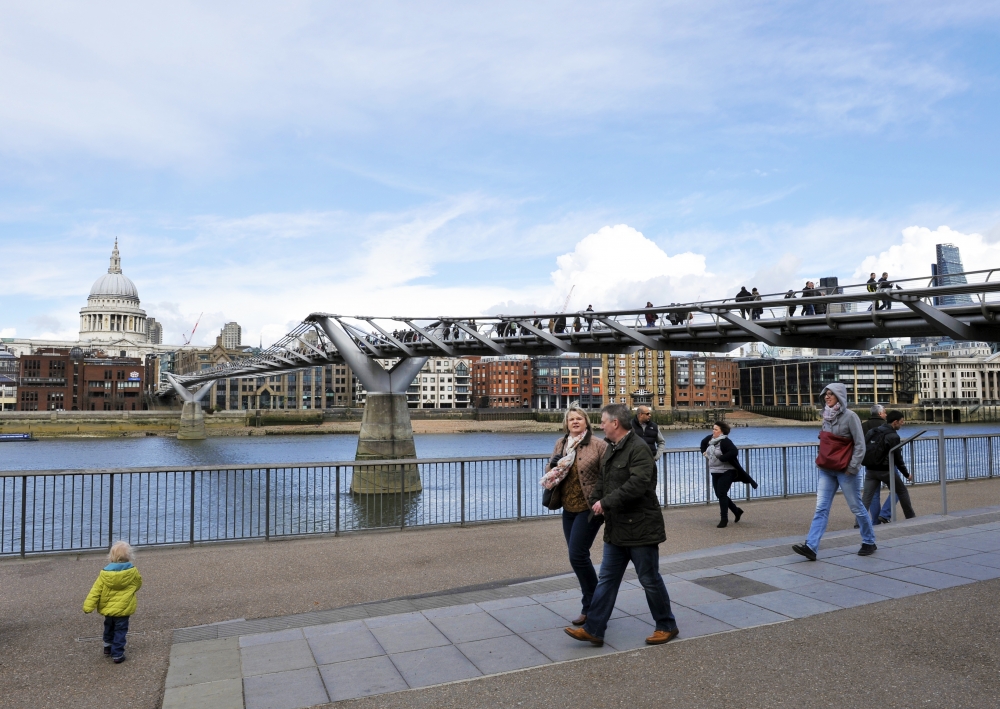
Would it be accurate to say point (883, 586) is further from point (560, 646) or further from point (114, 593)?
point (114, 593)

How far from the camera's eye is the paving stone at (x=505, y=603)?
6590 mm

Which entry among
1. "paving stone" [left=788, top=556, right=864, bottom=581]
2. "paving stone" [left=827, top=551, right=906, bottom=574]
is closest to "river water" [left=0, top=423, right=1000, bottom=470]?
"paving stone" [left=827, top=551, right=906, bottom=574]

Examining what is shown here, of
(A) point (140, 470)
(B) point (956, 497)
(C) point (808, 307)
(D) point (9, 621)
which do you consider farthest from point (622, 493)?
(C) point (808, 307)

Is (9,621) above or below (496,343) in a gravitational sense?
below

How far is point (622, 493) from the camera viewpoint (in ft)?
17.6

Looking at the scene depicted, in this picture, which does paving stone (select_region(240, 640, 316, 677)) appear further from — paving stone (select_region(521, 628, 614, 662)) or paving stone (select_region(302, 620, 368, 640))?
paving stone (select_region(521, 628, 614, 662))

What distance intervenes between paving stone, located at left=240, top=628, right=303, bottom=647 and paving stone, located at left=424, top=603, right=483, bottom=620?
1067mm

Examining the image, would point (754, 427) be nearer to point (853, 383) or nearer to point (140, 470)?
point (853, 383)

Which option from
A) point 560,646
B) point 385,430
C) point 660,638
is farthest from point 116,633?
point 385,430

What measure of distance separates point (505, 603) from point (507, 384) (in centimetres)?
14784

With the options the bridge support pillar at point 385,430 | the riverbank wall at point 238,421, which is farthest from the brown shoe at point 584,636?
the riverbank wall at point 238,421

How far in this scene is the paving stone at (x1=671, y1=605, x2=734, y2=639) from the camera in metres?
5.75

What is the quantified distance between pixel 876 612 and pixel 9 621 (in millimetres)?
7417

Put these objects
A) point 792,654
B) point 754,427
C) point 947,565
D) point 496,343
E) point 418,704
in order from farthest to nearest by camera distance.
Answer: point 754,427 → point 496,343 → point 947,565 → point 792,654 → point 418,704
